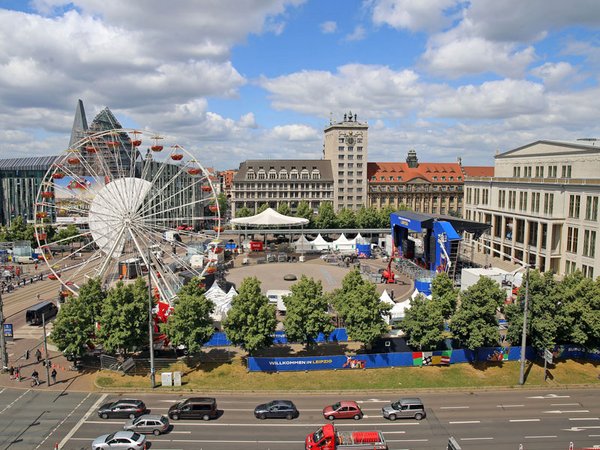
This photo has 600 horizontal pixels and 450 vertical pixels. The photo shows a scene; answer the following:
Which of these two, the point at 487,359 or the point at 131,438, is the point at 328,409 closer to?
the point at 131,438

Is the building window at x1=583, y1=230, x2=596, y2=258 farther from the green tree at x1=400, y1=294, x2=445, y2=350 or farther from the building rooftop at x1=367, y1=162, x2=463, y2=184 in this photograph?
the building rooftop at x1=367, y1=162, x2=463, y2=184

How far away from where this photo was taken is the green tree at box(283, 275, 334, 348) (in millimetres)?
45219

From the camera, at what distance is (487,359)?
47.1m

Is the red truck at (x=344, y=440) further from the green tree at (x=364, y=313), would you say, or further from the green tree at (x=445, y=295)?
the green tree at (x=445, y=295)

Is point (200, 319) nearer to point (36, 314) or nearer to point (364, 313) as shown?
point (364, 313)

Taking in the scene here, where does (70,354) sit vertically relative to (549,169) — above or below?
below

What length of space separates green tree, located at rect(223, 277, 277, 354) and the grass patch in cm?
331

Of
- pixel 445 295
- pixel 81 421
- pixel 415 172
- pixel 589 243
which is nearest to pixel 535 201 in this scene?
pixel 589 243

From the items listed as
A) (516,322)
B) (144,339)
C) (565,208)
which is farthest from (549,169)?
(144,339)

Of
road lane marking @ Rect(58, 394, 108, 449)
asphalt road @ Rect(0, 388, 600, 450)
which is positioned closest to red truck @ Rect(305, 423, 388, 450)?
asphalt road @ Rect(0, 388, 600, 450)

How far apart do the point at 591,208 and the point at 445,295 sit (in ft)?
142

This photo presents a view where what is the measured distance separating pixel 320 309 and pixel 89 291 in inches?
956

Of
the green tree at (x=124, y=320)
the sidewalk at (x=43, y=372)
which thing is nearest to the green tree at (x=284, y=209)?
the sidewalk at (x=43, y=372)

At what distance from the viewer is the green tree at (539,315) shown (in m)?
45.0
